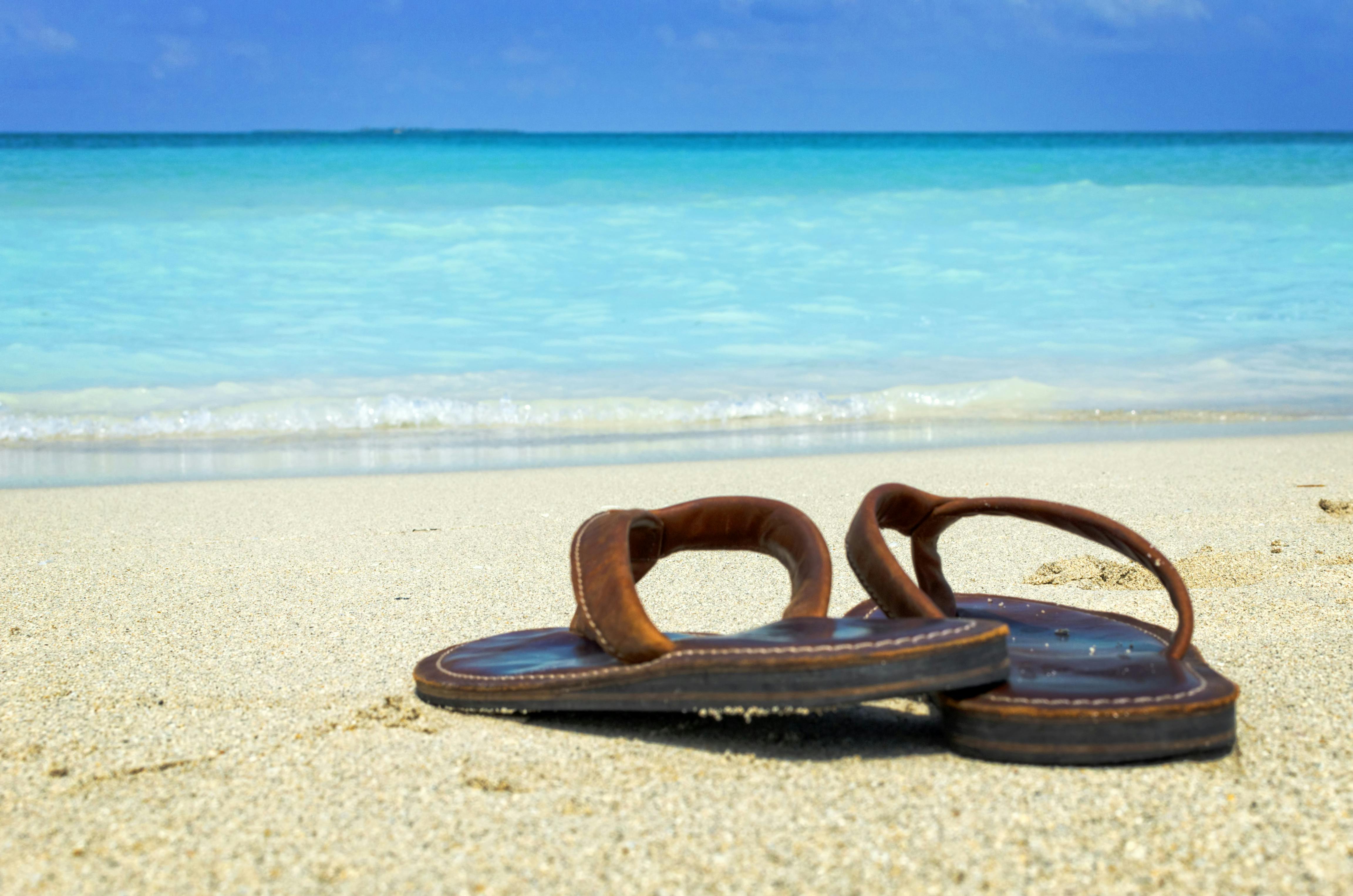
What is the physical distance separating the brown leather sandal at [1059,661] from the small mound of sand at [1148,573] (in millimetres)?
629

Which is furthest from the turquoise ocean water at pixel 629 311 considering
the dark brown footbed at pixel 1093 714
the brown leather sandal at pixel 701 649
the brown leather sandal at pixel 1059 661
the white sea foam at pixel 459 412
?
the dark brown footbed at pixel 1093 714

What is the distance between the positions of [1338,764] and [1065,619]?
0.54 meters

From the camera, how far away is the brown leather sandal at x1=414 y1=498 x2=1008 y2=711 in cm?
138

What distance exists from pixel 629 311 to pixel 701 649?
789cm

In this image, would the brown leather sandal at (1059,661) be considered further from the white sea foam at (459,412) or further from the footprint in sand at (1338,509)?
the white sea foam at (459,412)

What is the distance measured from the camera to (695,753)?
1518 millimetres

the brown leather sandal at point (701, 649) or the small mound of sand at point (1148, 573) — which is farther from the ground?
the brown leather sandal at point (701, 649)

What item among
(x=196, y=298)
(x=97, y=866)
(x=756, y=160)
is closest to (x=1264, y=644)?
(x=97, y=866)

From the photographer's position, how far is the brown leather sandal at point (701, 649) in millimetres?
1383

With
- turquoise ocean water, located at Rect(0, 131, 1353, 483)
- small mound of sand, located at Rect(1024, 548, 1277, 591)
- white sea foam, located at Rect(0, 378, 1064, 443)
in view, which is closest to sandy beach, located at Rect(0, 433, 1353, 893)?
small mound of sand, located at Rect(1024, 548, 1277, 591)

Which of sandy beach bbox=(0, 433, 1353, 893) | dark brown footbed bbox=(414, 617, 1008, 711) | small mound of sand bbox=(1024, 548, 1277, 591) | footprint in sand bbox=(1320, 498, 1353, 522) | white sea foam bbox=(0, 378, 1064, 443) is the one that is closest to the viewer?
sandy beach bbox=(0, 433, 1353, 893)

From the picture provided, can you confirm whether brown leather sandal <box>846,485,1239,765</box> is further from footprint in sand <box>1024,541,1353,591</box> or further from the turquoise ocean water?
the turquoise ocean water

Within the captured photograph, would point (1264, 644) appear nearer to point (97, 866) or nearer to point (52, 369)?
point (97, 866)

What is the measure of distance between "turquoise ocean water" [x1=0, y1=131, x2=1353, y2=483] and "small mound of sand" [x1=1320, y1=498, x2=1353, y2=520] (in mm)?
2329
